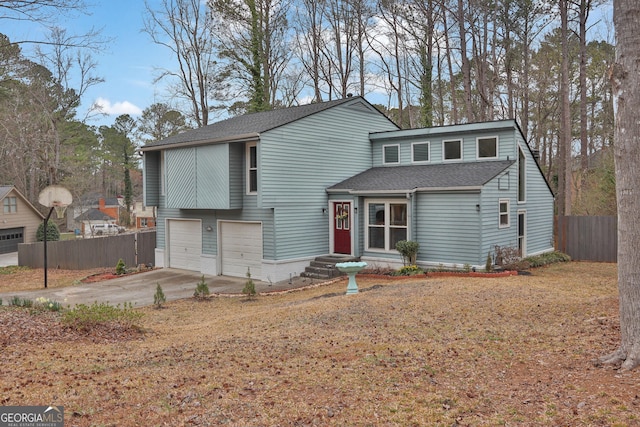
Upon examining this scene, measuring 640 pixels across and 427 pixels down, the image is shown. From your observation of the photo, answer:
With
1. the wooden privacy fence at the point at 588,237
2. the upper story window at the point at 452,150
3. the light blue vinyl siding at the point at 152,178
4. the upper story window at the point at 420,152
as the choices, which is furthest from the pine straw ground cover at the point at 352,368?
the light blue vinyl siding at the point at 152,178

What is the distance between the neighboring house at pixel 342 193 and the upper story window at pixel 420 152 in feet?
0.13

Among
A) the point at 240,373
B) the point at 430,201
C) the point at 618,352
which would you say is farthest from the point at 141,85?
the point at 618,352

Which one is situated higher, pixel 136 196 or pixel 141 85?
pixel 141 85

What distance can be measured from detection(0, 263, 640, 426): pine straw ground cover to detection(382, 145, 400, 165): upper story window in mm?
10069

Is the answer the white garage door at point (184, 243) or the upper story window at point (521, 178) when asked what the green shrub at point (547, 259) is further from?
the white garage door at point (184, 243)

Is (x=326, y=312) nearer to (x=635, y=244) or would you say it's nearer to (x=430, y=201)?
(x=635, y=244)

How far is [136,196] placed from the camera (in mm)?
66375

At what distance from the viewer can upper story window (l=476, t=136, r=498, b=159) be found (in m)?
16.8

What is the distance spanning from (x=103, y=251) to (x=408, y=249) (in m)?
15.4

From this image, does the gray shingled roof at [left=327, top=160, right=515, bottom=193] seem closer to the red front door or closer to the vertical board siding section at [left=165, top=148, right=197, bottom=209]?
the red front door

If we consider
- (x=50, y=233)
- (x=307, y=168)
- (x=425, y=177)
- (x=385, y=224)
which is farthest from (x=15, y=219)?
(x=425, y=177)

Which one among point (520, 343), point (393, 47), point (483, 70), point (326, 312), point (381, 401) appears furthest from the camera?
point (393, 47)

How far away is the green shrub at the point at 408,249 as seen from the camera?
1564 centimetres

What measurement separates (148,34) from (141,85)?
13.8 ft
